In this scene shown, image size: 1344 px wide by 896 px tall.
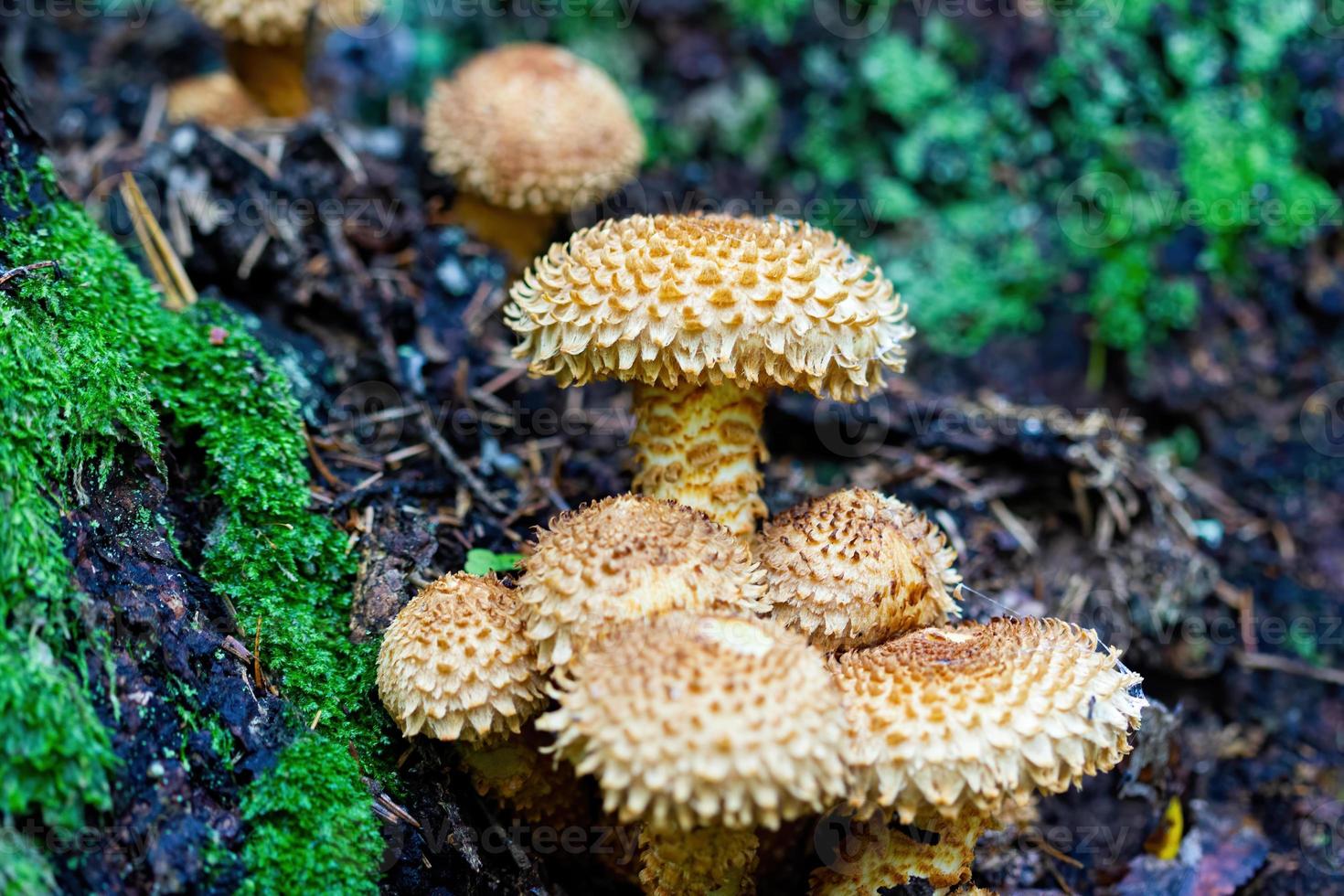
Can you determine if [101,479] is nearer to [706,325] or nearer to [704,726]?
[706,325]

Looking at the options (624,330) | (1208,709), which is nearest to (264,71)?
(624,330)

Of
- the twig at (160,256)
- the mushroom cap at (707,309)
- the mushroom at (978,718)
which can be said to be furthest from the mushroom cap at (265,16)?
the mushroom at (978,718)

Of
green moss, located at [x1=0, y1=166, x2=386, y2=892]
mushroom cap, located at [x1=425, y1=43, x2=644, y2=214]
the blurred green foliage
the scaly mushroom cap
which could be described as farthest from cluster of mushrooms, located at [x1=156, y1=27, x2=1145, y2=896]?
the blurred green foliage

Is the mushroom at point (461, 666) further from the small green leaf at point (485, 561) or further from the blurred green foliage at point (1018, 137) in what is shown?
the blurred green foliage at point (1018, 137)

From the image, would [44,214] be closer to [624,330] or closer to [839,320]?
[624,330]

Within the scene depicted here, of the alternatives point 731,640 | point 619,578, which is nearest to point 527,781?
point 619,578

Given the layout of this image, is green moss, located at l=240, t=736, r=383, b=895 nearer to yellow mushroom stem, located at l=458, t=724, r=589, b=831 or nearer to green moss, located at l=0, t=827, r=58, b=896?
yellow mushroom stem, located at l=458, t=724, r=589, b=831
